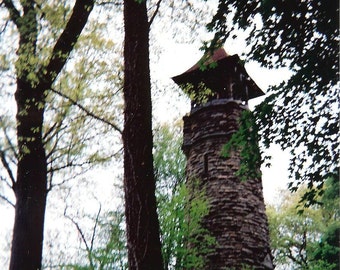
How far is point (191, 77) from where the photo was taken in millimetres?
13672

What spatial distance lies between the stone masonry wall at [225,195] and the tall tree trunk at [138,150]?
22.3ft

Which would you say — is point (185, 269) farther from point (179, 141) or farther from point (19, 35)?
point (179, 141)

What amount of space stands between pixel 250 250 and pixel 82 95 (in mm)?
5938

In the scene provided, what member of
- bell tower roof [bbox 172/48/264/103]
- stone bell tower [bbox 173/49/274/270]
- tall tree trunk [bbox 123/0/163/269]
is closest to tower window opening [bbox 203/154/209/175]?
stone bell tower [bbox 173/49/274/270]

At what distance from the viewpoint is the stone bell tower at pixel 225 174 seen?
34.7ft

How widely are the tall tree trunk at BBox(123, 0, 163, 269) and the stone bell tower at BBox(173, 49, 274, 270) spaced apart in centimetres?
411

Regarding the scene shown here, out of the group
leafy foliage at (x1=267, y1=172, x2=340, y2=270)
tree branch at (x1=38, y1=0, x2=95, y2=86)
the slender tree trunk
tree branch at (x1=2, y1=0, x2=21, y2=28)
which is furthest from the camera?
leafy foliage at (x1=267, y1=172, x2=340, y2=270)

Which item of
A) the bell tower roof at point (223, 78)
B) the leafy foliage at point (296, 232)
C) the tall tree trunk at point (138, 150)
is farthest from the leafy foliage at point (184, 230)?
the leafy foliage at point (296, 232)

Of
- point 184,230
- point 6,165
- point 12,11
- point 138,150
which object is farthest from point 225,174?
point 138,150

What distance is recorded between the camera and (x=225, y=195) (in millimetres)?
11195

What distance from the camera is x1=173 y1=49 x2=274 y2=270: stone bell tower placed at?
10.6 meters

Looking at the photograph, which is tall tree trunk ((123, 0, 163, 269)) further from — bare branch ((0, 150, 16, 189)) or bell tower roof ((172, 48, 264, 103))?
bell tower roof ((172, 48, 264, 103))

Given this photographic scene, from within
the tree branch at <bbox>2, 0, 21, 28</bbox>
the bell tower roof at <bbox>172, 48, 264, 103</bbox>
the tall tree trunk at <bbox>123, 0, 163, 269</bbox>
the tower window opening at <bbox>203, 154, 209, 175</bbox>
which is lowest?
the tall tree trunk at <bbox>123, 0, 163, 269</bbox>

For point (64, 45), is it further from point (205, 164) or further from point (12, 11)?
point (205, 164)
